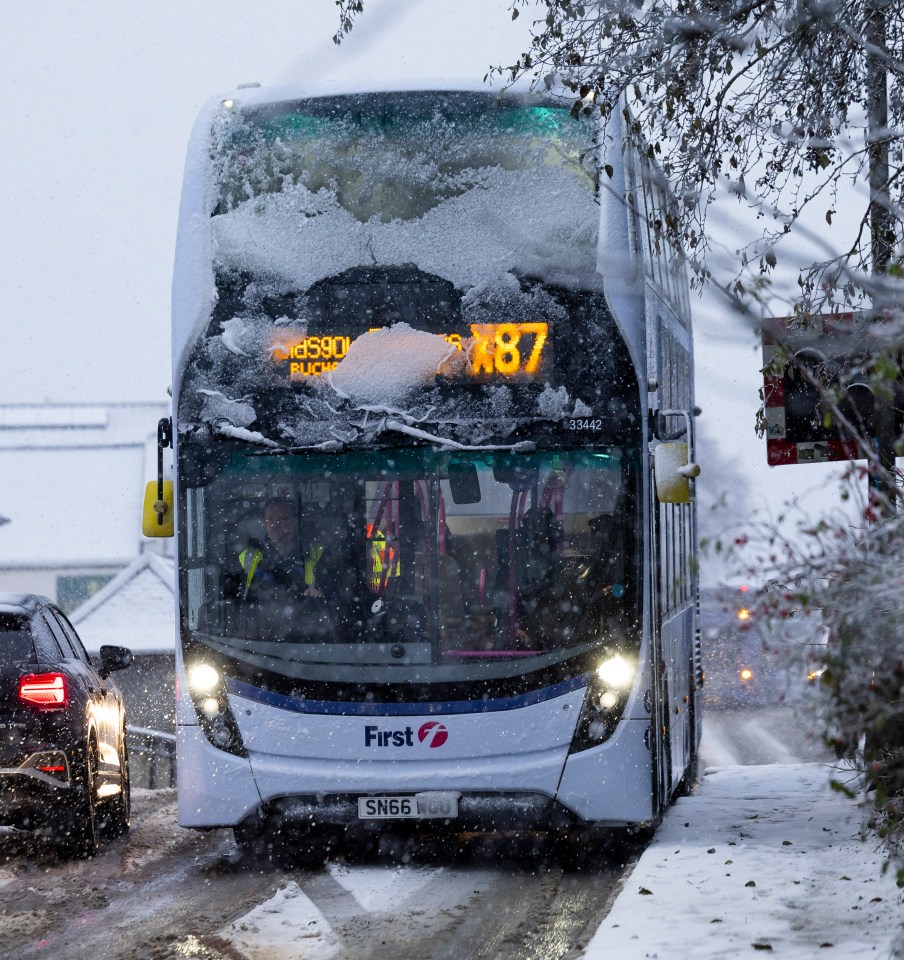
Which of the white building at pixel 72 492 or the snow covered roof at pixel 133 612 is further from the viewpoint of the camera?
the white building at pixel 72 492

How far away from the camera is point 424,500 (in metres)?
10.8

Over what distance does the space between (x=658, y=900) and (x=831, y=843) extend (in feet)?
8.66

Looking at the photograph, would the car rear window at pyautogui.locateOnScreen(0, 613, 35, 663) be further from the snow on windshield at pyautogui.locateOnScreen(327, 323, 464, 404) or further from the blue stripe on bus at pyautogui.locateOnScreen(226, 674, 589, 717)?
the snow on windshield at pyautogui.locateOnScreen(327, 323, 464, 404)

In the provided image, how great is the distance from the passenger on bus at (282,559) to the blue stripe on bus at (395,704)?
59 centimetres

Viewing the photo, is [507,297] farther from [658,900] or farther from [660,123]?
[658,900]

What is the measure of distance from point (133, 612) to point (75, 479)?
20.0m

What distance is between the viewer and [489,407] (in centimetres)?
1067

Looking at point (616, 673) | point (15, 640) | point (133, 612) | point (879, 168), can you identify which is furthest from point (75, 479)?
point (879, 168)

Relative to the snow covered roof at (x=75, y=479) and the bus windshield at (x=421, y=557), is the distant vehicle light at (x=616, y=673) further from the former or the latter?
the snow covered roof at (x=75, y=479)

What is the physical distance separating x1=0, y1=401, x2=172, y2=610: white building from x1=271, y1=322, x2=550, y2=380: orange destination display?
53.8m

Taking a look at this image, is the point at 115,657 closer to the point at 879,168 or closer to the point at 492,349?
the point at 492,349

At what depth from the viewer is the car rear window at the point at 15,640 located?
37.7ft

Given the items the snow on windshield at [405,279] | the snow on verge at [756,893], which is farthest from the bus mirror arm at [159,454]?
the snow on verge at [756,893]

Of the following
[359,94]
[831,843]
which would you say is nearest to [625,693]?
[831,843]
